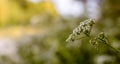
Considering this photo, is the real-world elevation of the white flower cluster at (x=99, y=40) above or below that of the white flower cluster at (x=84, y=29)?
below

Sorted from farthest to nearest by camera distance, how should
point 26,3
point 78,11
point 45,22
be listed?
point 26,3 < point 45,22 < point 78,11

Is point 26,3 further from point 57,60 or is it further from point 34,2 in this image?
point 57,60

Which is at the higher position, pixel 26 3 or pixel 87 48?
pixel 26 3

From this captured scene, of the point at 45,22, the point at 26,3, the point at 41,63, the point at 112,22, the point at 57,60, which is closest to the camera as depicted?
the point at 57,60

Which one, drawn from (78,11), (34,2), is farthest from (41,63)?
(34,2)

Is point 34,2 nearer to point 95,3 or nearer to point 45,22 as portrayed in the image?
point 45,22

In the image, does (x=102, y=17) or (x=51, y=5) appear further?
(x=51, y=5)

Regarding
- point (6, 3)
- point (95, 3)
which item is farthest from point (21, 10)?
point (95, 3)

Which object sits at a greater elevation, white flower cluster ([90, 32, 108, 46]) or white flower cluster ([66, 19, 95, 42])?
white flower cluster ([66, 19, 95, 42])

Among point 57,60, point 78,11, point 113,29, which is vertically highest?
point 78,11
